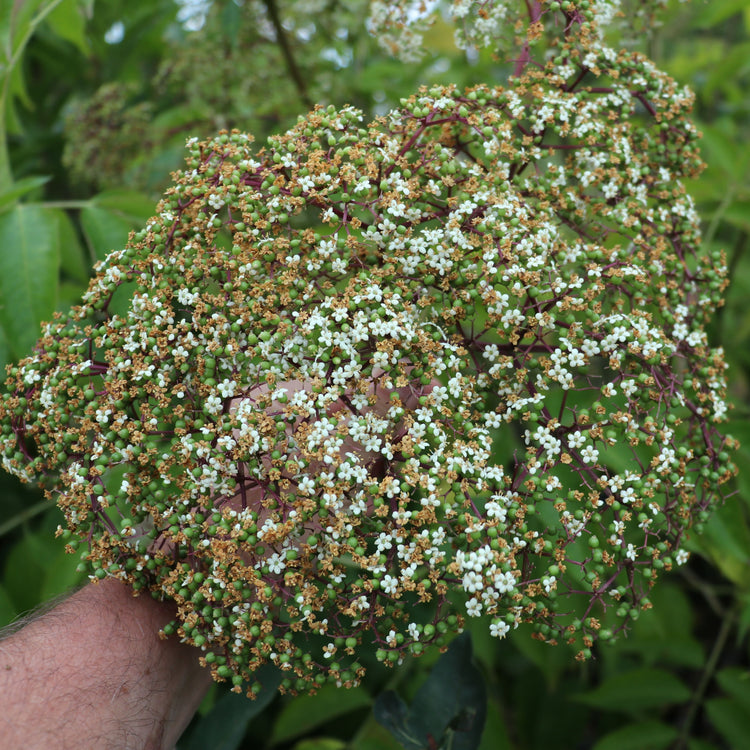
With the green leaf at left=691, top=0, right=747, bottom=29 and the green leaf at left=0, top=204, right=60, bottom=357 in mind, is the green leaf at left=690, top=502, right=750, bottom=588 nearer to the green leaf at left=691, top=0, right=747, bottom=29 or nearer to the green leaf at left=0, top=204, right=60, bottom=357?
the green leaf at left=0, top=204, right=60, bottom=357

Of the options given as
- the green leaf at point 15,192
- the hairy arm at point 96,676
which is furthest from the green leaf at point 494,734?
the green leaf at point 15,192

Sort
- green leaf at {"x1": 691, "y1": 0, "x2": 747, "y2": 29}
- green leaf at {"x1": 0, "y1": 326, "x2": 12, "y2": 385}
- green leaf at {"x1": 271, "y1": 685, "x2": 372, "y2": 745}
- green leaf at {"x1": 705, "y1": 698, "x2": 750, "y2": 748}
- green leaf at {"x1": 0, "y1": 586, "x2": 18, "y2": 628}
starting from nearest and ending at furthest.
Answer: green leaf at {"x1": 0, "y1": 586, "x2": 18, "y2": 628}, green leaf at {"x1": 0, "y1": 326, "x2": 12, "y2": 385}, green leaf at {"x1": 705, "y1": 698, "x2": 750, "y2": 748}, green leaf at {"x1": 271, "y1": 685, "x2": 372, "y2": 745}, green leaf at {"x1": 691, "y1": 0, "x2": 747, "y2": 29}

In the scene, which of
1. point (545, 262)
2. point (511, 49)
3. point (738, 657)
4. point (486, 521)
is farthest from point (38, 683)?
point (738, 657)

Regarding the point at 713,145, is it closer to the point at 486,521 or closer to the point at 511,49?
the point at 511,49

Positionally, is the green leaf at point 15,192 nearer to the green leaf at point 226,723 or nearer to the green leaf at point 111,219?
the green leaf at point 111,219

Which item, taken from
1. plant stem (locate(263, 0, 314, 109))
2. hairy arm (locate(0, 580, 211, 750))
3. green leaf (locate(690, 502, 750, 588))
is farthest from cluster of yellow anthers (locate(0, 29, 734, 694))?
plant stem (locate(263, 0, 314, 109))

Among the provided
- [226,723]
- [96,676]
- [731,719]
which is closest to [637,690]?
[731,719]

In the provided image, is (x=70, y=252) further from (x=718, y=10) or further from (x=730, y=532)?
(x=718, y=10)
